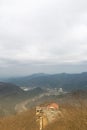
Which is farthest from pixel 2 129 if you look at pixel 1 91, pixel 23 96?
pixel 1 91

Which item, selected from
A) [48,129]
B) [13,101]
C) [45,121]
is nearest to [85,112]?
[48,129]

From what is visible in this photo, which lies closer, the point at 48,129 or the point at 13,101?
the point at 48,129

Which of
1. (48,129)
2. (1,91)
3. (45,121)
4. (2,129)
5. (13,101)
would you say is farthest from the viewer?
(1,91)

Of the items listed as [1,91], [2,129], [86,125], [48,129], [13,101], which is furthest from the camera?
[1,91]

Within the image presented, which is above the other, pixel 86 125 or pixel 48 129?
pixel 86 125

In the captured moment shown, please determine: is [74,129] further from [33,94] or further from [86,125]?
[33,94]

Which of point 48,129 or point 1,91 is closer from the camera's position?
point 48,129

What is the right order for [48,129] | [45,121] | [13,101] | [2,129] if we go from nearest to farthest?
1. [48,129]
2. [45,121]
3. [2,129]
4. [13,101]

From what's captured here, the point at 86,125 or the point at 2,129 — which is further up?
the point at 86,125

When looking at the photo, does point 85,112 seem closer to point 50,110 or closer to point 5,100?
point 50,110
